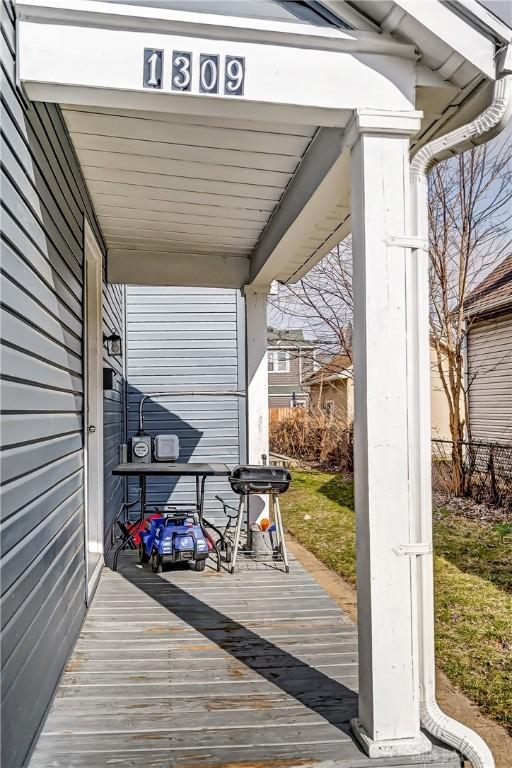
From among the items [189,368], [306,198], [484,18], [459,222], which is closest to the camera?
[484,18]

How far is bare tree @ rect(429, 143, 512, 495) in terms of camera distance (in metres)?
8.95

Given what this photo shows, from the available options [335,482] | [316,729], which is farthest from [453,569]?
[335,482]

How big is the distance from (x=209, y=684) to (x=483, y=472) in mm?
6427

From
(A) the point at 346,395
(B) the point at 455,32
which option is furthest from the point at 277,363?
(B) the point at 455,32

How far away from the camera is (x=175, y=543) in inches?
176

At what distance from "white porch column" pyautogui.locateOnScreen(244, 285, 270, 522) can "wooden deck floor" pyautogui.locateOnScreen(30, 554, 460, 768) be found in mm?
1528

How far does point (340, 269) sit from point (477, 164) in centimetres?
347

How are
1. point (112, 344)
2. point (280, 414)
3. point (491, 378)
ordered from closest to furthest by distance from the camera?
point (112, 344)
point (491, 378)
point (280, 414)

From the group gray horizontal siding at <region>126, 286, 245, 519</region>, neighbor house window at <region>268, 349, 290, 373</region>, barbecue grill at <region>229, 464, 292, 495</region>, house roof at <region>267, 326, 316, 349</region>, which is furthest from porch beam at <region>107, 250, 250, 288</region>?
neighbor house window at <region>268, 349, 290, 373</region>

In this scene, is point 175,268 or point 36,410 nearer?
point 36,410

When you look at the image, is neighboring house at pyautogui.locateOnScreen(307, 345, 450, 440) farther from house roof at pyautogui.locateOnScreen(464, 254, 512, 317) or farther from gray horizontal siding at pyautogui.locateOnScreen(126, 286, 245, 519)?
gray horizontal siding at pyautogui.locateOnScreen(126, 286, 245, 519)

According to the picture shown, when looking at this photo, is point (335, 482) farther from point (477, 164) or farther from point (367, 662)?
point (367, 662)

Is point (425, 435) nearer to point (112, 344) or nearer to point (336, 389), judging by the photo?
point (112, 344)

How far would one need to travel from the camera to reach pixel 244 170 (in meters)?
3.32
